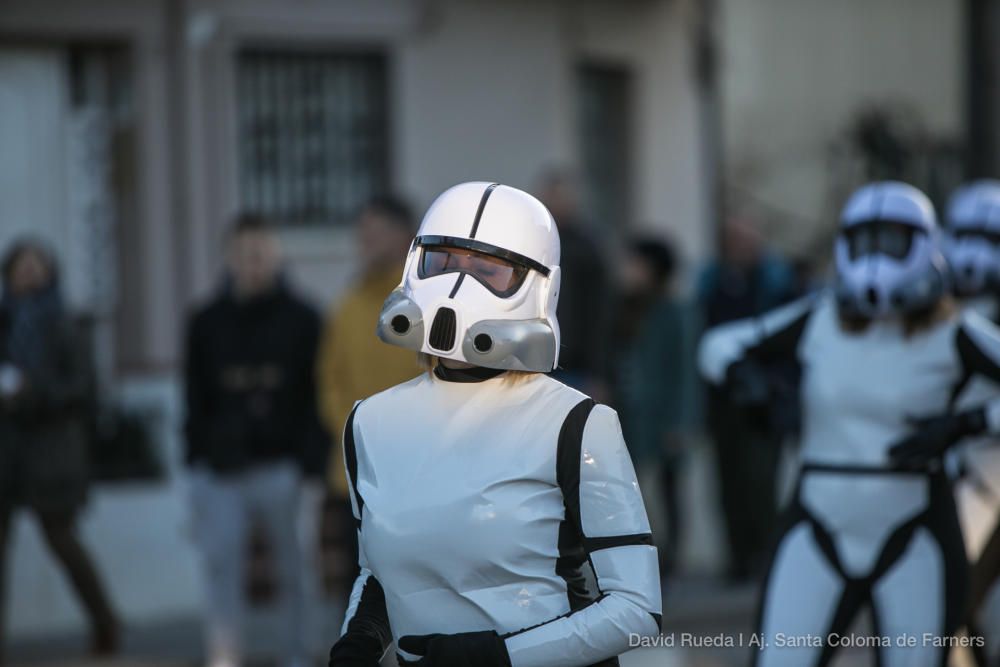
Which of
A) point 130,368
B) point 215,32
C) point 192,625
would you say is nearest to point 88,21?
point 215,32

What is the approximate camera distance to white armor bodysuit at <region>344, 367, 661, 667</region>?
338cm

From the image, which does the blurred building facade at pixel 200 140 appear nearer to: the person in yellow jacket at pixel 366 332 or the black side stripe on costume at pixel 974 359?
the person in yellow jacket at pixel 366 332

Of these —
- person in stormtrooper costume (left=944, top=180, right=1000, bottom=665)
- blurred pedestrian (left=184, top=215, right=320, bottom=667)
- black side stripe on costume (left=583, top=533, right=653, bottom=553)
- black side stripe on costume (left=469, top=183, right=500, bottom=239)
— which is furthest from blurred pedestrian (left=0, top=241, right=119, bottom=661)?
black side stripe on costume (left=583, top=533, right=653, bottom=553)

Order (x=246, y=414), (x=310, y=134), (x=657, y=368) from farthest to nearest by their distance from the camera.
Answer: (x=310, y=134) → (x=657, y=368) → (x=246, y=414)

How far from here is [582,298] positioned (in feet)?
29.5

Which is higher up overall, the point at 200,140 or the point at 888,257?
the point at 200,140

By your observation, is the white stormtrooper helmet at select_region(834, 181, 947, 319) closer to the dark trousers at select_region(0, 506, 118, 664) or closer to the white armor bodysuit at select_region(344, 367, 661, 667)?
the white armor bodysuit at select_region(344, 367, 661, 667)

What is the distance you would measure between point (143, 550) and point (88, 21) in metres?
3.05

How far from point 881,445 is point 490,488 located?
222 centimetres

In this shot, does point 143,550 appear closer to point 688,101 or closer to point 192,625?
point 192,625

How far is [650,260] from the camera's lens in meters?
10.4

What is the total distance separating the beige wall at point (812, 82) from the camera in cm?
1498

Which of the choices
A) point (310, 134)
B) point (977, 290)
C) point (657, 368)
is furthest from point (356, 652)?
point (310, 134)

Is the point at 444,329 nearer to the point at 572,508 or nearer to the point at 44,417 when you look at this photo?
the point at 572,508
